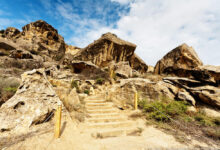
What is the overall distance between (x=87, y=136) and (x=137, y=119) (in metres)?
2.68

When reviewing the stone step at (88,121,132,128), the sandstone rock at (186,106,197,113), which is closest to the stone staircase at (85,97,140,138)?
the stone step at (88,121,132,128)

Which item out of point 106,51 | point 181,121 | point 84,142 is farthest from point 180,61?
point 106,51

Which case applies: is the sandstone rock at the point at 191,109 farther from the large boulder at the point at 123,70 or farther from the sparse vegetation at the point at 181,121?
the large boulder at the point at 123,70

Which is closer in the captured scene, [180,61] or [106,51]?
[180,61]

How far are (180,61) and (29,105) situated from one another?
1102 cm

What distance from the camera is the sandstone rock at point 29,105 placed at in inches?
108

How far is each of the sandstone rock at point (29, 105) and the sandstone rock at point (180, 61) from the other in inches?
390

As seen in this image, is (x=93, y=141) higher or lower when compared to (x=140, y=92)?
lower

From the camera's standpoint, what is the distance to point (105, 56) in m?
17.0

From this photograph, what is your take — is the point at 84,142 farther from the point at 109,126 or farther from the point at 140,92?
the point at 140,92

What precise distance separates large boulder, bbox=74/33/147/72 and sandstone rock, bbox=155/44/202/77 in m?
9.21

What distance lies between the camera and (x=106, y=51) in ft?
55.5

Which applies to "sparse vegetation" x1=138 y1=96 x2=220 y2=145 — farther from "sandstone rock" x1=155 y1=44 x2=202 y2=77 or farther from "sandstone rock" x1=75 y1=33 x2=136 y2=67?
"sandstone rock" x1=75 y1=33 x2=136 y2=67

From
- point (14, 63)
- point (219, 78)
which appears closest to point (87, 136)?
point (219, 78)
